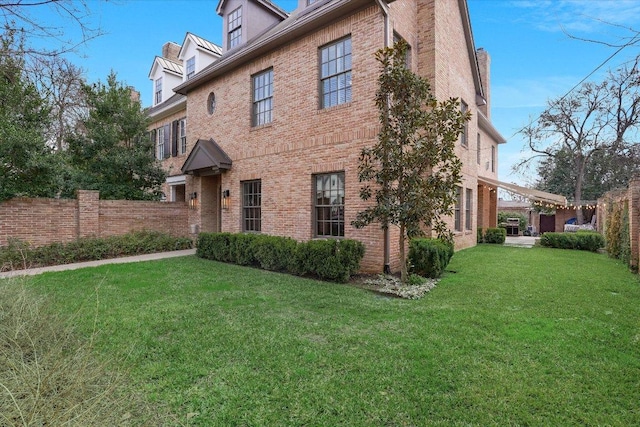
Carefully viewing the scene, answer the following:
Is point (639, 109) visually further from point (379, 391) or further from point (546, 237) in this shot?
point (379, 391)

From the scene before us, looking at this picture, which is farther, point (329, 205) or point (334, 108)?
point (329, 205)

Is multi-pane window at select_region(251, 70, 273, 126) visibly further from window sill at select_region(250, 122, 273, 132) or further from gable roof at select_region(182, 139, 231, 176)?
gable roof at select_region(182, 139, 231, 176)

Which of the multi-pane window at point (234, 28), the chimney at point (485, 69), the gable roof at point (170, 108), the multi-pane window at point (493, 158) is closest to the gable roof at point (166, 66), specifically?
the gable roof at point (170, 108)

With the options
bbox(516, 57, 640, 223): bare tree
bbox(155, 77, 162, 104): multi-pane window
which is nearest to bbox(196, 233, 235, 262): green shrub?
bbox(155, 77, 162, 104): multi-pane window

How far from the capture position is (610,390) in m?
2.89

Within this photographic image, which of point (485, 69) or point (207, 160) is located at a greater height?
point (485, 69)

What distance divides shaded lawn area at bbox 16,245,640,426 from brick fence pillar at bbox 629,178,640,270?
1912 mm

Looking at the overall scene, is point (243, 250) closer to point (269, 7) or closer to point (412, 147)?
point (412, 147)

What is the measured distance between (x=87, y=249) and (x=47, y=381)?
383 inches

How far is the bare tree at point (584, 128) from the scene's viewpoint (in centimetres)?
2034

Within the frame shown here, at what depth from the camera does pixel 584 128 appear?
23.5 m

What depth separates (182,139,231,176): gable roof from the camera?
37.6 ft

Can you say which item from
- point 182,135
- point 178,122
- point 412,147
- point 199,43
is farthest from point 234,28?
point 412,147

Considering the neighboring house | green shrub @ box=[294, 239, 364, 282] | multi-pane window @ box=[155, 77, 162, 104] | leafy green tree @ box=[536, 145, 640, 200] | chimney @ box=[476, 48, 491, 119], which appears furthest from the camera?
leafy green tree @ box=[536, 145, 640, 200]
